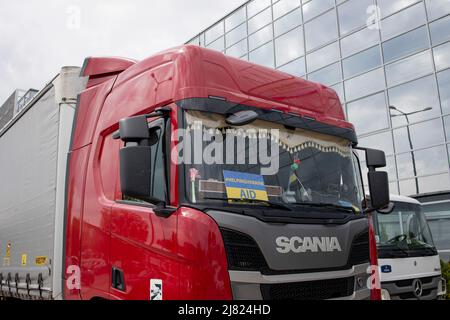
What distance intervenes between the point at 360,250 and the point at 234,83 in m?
1.74

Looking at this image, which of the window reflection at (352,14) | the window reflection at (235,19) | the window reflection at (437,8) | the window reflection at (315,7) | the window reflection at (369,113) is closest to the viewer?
the window reflection at (437,8)

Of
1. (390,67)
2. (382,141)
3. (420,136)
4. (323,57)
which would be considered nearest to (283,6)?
(323,57)

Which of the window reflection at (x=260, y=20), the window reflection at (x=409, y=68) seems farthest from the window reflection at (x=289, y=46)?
the window reflection at (x=409, y=68)

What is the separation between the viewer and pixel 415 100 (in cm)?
1608

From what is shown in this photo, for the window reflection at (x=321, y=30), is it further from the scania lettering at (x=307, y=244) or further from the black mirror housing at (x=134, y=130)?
the black mirror housing at (x=134, y=130)

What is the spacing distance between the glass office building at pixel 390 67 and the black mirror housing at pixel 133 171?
11.9 m

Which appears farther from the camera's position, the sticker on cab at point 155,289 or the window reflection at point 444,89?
the window reflection at point 444,89

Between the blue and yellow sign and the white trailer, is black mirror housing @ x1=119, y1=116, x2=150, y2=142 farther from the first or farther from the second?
the white trailer

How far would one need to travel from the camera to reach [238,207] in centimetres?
328

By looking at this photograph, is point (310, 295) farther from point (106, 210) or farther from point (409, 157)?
point (409, 157)

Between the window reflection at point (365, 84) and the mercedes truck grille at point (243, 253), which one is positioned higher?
the window reflection at point (365, 84)

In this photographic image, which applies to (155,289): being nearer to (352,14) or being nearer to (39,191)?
(39,191)

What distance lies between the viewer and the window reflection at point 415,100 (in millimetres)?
15562
